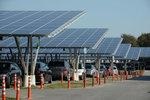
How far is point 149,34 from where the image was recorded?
152250mm

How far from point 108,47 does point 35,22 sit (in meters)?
27.2

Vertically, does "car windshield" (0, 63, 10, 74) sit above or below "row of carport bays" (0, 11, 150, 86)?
below

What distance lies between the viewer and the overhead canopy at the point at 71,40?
41594mm

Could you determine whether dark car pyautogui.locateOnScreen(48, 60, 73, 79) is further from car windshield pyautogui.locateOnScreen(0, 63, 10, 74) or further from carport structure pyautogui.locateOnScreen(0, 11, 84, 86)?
car windshield pyautogui.locateOnScreen(0, 63, 10, 74)

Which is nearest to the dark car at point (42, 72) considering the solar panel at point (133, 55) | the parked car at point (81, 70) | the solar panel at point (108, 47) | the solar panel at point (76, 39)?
the solar panel at point (76, 39)

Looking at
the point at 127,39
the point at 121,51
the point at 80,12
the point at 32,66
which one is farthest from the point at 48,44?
the point at 127,39

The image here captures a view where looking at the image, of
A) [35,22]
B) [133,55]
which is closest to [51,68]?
[35,22]

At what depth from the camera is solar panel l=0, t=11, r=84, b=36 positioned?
89.6 feet

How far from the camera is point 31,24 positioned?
3000cm

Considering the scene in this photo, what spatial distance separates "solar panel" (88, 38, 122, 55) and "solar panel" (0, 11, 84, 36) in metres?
18.9

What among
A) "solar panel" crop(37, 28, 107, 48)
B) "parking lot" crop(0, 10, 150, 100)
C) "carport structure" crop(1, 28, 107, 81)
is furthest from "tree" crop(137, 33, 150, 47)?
"carport structure" crop(1, 28, 107, 81)

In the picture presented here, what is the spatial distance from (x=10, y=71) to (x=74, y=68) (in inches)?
626

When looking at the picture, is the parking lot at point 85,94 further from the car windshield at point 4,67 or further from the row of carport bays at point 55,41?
the row of carport bays at point 55,41

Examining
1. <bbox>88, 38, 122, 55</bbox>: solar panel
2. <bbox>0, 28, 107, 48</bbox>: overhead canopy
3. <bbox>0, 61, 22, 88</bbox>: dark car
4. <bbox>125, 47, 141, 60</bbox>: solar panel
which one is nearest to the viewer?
<bbox>0, 61, 22, 88</bbox>: dark car
